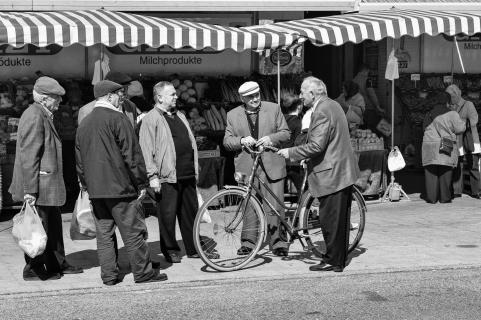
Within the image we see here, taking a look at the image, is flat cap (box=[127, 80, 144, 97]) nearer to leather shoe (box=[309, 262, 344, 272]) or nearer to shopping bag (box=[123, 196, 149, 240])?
shopping bag (box=[123, 196, 149, 240])

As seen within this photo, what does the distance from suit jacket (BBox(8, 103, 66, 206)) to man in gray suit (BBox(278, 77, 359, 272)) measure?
2102 mm

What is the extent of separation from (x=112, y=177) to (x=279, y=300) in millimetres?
1774

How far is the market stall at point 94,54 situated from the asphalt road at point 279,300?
4.13m

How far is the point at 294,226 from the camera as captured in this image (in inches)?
360

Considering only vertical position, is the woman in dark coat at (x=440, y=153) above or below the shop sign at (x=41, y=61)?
below

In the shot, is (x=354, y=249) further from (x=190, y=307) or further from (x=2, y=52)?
(x=2, y=52)

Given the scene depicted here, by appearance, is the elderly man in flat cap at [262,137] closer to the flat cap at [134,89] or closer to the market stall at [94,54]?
the flat cap at [134,89]

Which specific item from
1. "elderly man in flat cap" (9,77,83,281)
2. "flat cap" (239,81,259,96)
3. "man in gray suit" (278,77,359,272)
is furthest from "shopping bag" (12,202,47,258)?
"flat cap" (239,81,259,96)

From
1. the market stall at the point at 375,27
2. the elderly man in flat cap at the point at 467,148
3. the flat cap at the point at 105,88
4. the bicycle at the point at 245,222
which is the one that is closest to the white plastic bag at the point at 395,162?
the elderly man in flat cap at the point at 467,148

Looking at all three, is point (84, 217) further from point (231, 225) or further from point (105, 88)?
point (231, 225)

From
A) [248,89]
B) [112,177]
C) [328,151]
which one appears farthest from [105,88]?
[328,151]

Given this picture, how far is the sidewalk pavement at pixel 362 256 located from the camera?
8.52m

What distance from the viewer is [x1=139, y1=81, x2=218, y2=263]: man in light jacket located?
29.7ft

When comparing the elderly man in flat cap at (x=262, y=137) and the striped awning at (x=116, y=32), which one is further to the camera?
the striped awning at (x=116, y=32)
